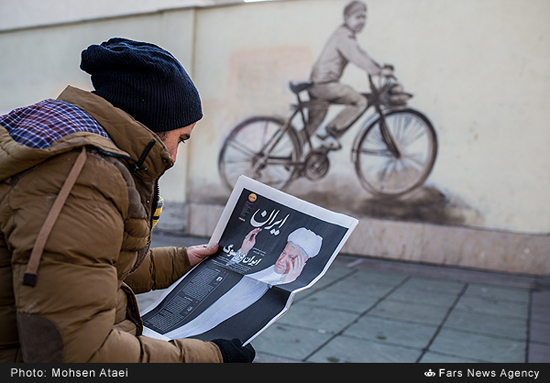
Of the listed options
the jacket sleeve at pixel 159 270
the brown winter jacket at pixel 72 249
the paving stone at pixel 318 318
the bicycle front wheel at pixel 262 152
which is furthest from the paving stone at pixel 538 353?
the bicycle front wheel at pixel 262 152

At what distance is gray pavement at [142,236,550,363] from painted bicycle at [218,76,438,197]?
1.35 metres

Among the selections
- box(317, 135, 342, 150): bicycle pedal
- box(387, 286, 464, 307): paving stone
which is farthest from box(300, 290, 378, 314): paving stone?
box(317, 135, 342, 150): bicycle pedal

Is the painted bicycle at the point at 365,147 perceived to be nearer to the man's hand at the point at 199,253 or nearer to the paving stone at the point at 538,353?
the paving stone at the point at 538,353

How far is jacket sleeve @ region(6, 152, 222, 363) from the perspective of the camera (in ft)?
2.83

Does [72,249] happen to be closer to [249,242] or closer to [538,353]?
[249,242]

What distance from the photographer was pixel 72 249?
875 millimetres

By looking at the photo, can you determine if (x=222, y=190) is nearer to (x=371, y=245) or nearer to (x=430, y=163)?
(x=371, y=245)

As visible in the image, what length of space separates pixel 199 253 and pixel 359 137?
557 cm

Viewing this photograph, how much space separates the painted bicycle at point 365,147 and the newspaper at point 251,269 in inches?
212

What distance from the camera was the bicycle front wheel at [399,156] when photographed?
6.50 meters

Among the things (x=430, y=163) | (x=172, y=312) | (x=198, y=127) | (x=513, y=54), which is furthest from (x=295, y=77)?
(x=172, y=312)

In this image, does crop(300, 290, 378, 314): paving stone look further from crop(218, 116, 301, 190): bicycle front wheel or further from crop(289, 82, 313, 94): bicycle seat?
crop(289, 82, 313, 94): bicycle seat

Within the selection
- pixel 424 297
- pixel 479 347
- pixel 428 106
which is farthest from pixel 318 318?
pixel 428 106
